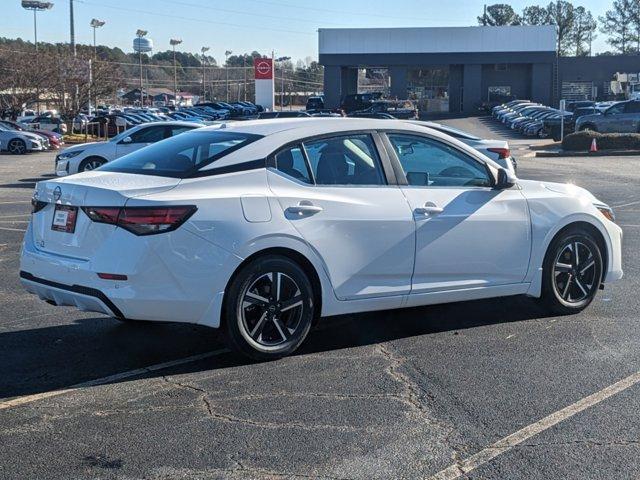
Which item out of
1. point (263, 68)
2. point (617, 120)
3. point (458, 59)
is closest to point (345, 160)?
point (617, 120)

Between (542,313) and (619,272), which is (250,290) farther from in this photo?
(619,272)

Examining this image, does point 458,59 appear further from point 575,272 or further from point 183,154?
point 183,154

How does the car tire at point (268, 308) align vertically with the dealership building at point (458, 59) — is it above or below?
below

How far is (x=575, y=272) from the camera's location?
7172 millimetres

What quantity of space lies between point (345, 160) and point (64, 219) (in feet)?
6.69

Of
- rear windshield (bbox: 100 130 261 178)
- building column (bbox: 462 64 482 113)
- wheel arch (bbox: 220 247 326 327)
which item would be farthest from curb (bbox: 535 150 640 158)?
building column (bbox: 462 64 482 113)

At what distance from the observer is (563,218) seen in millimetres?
6996

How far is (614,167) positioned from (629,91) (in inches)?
2299

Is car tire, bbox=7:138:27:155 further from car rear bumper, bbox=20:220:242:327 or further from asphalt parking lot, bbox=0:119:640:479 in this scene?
car rear bumper, bbox=20:220:242:327

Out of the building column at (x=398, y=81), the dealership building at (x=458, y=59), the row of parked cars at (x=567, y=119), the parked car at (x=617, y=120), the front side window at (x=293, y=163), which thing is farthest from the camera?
the building column at (x=398, y=81)

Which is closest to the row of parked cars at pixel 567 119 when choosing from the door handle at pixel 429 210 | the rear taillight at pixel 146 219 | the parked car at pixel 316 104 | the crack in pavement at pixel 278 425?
the parked car at pixel 316 104

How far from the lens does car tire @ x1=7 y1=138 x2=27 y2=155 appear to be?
3284 cm

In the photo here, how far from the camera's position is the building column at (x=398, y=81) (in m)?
73.8

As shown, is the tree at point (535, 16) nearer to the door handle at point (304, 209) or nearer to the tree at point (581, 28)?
the tree at point (581, 28)
